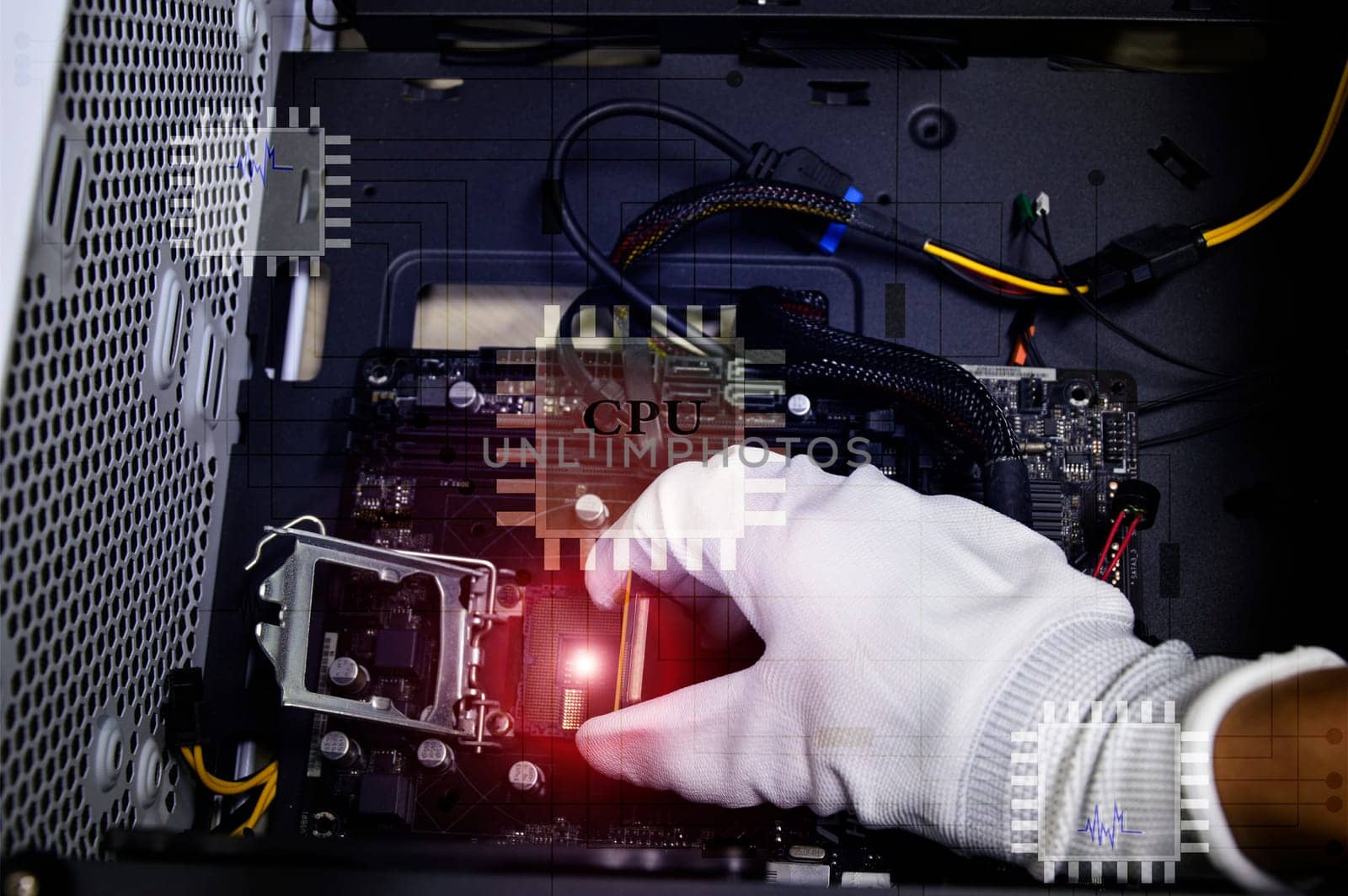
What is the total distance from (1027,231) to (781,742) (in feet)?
3.38

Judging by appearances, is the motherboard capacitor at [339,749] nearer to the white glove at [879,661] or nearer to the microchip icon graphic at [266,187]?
the white glove at [879,661]

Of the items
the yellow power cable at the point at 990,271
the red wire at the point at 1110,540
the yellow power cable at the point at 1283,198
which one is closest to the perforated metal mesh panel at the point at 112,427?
the yellow power cable at the point at 990,271

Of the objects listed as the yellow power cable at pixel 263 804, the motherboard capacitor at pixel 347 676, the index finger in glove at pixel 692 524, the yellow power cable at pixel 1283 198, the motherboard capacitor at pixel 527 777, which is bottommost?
the yellow power cable at pixel 263 804

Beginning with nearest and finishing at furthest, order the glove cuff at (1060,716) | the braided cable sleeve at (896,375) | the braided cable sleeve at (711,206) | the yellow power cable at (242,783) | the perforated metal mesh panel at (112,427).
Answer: the perforated metal mesh panel at (112,427)
the glove cuff at (1060,716)
the yellow power cable at (242,783)
the braided cable sleeve at (896,375)
the braided cable sleeve at (711,206)

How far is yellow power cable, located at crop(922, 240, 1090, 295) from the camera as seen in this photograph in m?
1.68

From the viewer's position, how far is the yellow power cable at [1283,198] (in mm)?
1658

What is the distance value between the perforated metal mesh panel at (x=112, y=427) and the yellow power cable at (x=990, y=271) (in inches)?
45.3

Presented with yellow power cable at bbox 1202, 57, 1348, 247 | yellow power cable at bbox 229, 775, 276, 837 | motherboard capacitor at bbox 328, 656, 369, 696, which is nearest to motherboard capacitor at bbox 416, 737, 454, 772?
motherboard capacitor at bbox 328, 656, 369, 696

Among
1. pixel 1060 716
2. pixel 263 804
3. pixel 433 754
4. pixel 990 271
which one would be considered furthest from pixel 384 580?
pixel 990 271

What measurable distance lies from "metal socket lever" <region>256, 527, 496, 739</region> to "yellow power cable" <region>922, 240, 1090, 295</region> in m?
0.91

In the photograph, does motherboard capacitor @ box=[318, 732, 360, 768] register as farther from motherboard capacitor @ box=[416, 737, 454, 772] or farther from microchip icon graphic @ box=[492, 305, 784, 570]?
microchip icon graphic @ box=[492, 305, 784, 570]

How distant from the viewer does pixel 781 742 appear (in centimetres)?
133

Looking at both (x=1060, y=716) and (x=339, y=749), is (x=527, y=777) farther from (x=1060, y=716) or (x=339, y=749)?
(x=1060, y=716)

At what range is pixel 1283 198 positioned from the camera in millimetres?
1679
